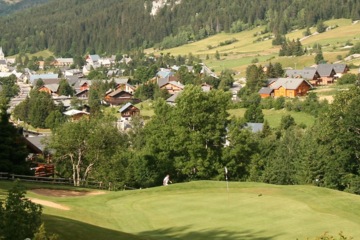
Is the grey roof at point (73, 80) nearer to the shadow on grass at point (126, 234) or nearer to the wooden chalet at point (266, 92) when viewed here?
the wooden chalet at point (266, 92)

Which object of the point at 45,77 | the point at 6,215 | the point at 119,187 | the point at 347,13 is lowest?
the point at 119,187

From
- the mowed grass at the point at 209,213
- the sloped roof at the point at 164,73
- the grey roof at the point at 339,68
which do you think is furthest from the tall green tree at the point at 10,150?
the sloped roof at the point at 164,73

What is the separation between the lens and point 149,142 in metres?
42.0

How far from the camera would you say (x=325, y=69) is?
115 meters

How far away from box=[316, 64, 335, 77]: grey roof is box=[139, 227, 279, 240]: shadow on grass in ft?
322

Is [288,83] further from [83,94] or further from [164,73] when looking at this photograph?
[83,94]

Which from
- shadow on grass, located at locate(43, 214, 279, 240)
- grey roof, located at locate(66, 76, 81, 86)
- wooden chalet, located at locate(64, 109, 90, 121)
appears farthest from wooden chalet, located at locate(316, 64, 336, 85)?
shadow on grass, located at locate(43, 214, 279, 240)

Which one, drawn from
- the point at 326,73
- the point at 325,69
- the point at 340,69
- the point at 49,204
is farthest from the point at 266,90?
the point at 49,204

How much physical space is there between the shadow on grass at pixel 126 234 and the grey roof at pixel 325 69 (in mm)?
98007

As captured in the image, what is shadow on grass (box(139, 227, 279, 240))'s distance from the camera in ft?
63.8

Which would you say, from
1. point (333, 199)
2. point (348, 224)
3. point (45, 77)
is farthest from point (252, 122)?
point (45, 77)

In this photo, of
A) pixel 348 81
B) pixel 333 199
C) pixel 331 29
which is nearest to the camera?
pixel 333 199

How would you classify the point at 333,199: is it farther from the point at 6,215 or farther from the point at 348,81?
the point at 348,81

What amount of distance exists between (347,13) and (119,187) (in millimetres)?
163598
